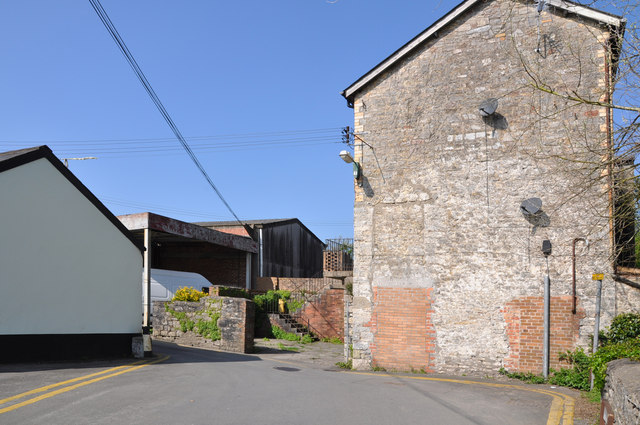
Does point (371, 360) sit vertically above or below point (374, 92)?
below

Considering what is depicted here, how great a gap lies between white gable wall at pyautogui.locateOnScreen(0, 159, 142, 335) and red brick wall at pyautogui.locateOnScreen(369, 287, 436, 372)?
22.2ft

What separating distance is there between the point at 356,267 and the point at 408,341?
2.26 m

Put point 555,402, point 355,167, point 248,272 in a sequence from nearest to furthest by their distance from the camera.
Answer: point 555,402, point 355,167, point 248,272

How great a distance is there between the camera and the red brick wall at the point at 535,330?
11.2 meters

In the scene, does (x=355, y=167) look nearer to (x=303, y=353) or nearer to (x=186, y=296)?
(x=303, y=353)

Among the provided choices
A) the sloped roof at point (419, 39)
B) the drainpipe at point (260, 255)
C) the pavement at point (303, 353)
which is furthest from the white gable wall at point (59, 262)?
the drainpipe at point (260, 255)

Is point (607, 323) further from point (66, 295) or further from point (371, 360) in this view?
point (66, 295)

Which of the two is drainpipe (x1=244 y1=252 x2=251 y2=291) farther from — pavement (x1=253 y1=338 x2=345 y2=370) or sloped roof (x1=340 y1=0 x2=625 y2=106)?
sloped roof (x1=340 y1=0 x2=625 y2=106)

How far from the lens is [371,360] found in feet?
42.4

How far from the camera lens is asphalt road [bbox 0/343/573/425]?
7.05m

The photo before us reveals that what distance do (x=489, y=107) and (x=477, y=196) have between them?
2.13 meters

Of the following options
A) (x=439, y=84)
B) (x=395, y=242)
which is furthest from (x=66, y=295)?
(x=439, y=84)

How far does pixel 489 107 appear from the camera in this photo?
39.8ft

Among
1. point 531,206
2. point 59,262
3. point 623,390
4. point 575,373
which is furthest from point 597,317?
point 59,262
